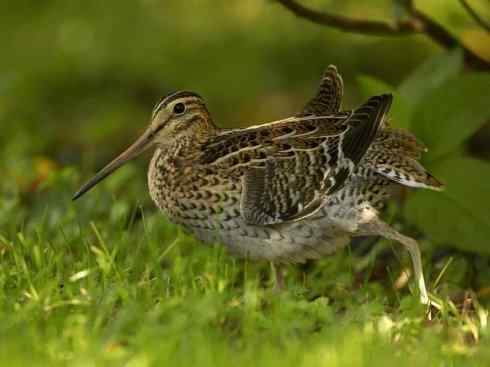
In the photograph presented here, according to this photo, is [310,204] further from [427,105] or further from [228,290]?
[427,105]

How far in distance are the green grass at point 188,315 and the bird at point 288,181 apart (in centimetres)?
19

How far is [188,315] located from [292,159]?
1388 millimetres

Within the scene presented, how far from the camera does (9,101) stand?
32.7 feet

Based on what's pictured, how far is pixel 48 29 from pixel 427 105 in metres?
6.00

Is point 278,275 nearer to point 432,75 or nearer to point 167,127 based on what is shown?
point 167,127

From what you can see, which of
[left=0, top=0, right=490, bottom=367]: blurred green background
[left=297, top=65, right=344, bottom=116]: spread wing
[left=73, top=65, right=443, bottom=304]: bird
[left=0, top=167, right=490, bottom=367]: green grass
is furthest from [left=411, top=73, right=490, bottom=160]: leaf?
[left=0, top=167, right=490, bottom=367]: green grass

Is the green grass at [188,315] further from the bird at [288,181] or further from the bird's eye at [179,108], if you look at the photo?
the bird's eye at [179,108]

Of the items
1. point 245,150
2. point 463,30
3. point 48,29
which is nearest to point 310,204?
point 245,150

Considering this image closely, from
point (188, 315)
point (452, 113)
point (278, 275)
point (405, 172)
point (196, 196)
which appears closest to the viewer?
point (188, 315)

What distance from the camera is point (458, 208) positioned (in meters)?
5.87

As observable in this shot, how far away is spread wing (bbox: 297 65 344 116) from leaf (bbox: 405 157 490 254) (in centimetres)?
67

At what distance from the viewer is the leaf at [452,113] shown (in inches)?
231

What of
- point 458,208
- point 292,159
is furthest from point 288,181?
point 458,208

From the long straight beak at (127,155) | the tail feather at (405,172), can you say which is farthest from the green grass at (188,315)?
the tail feather at (405,172)
